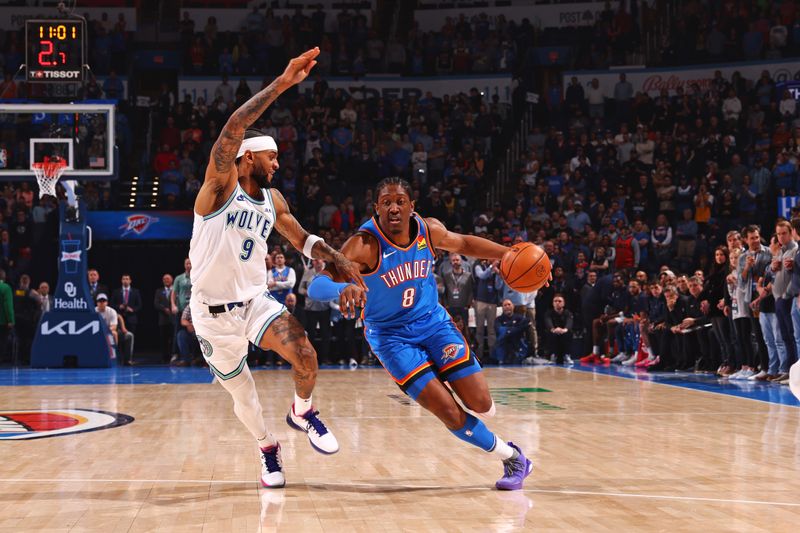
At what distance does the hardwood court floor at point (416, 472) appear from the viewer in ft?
16.7

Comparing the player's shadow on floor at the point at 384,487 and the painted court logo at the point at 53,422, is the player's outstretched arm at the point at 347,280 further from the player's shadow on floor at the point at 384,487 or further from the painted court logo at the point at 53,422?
the painted court logo at the point at 53,422

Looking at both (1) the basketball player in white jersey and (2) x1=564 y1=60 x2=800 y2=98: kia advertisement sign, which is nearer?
(1) the basketball player in white jersey

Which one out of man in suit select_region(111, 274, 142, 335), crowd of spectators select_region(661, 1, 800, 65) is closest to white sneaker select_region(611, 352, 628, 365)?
man in suit select_region(111, 274, 142, 335)

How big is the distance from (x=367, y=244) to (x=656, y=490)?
2.29 metres

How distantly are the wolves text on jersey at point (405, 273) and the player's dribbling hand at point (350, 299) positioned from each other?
657 mm

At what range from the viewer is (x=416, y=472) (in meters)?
6.59

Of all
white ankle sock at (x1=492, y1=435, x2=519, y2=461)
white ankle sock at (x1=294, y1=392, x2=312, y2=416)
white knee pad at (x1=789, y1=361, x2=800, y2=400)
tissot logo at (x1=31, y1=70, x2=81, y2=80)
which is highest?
tissot logo at (x1=31, y1=70, x2=81, y2=80)

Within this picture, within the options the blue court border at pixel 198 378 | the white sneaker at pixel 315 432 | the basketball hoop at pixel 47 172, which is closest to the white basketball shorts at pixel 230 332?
the white sneaker at pixel 315 432

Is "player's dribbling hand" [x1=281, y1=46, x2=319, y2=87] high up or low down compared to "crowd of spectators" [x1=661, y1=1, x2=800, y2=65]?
down

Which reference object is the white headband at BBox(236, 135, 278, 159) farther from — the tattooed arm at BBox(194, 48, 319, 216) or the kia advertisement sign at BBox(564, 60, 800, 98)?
the kia advertisement sign at BBox(564, 60, 800, 98)

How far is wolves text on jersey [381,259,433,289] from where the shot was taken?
6.15 m

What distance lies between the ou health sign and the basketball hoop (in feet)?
15.1

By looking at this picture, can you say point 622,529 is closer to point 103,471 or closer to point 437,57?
point 103,471

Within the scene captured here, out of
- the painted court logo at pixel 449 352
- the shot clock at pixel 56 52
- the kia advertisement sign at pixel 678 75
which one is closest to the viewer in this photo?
the painted court logo at pixel 449 352
